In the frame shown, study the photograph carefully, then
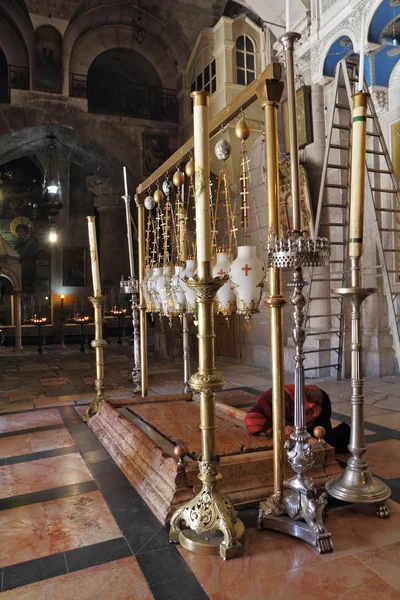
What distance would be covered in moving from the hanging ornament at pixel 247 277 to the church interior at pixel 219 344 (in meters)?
0.01

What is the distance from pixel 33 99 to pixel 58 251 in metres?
7.31

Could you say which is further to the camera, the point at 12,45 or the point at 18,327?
the point at 18,327

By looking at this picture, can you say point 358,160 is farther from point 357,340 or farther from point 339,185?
point 339,185

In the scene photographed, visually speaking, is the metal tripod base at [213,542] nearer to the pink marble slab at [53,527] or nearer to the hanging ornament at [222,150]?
the pink marble slab at [53,527]

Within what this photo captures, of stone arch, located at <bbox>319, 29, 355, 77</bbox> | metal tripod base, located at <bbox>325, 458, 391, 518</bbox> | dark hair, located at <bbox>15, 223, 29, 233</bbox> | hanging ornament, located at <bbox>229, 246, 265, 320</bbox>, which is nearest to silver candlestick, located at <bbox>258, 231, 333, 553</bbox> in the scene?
metal tripod base, located at <bbox>325, 458, 391, 518</bbox>

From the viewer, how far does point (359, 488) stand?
221cm

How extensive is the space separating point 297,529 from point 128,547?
729 mm

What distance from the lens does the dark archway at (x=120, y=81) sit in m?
13.4

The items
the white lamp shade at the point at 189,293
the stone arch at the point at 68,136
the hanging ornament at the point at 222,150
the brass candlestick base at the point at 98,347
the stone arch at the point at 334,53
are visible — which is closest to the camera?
the hanging ornament at the point at 222,150

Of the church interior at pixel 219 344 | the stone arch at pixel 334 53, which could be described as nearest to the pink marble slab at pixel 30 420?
the church interior at pixel 219 344

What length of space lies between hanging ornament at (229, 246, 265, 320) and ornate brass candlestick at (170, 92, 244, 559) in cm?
65

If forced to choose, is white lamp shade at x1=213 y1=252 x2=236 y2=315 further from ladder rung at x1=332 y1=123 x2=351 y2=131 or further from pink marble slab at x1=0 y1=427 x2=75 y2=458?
ladder rung at x1=332 y1=123 x2=351 y2=131

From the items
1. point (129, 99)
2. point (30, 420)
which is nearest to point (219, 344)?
point (30, 420)

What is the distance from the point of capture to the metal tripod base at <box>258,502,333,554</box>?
192 centimetres
